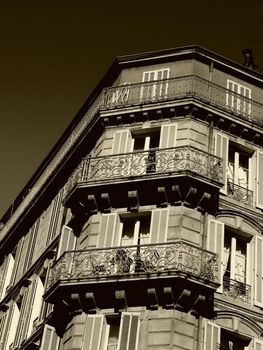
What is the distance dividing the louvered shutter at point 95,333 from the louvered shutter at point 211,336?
8.19 ft

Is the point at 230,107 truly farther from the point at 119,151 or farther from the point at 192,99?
the point at 119,151

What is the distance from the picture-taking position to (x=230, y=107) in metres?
23.7

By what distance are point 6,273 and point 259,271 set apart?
40.2 feet

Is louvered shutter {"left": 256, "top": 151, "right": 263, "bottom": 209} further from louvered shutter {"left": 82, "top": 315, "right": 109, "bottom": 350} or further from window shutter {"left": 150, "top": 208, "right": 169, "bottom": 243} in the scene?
louvered shutter {"left": 82, "top": 315, "right": 109, "bottom": 350}

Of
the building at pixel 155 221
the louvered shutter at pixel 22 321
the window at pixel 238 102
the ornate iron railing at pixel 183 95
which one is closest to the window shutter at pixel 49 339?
the building at pixel 155 221

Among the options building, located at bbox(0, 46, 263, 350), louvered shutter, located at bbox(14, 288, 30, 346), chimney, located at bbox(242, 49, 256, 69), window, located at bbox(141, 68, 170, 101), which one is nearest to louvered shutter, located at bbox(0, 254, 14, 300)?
building, located at bbox(0, 46, 263, 350)

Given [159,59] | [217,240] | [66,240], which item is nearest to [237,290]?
[217,240]

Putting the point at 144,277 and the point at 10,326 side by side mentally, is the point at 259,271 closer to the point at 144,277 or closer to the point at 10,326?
the point at 144,277

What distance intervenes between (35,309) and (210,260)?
6932 millimetres

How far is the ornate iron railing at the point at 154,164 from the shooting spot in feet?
69.4

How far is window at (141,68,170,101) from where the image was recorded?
23797 millimetres

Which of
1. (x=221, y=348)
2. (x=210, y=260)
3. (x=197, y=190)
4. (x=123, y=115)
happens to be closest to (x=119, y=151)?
(x=123, y=115)

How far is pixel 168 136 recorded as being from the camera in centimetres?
2255

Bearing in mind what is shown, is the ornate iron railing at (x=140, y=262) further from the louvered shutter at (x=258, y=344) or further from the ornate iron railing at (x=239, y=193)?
the ornate iron railing at (x=239, y=193)
